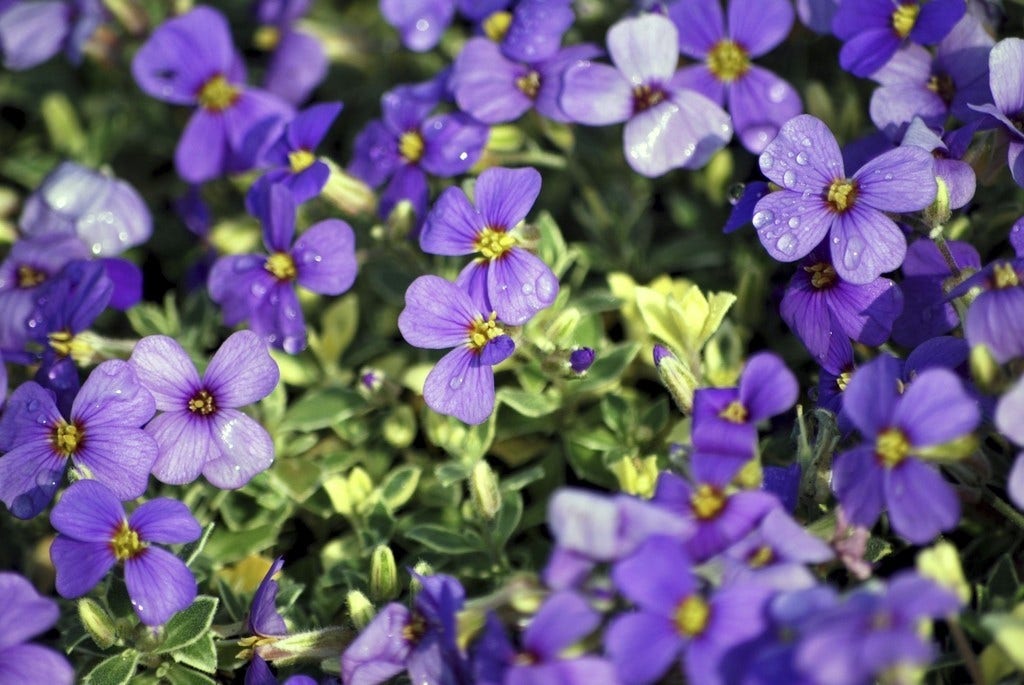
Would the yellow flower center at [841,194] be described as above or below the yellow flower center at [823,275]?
above

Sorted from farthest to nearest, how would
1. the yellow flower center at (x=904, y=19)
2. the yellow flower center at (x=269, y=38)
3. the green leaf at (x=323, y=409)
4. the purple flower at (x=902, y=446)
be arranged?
the yellow flower center at (x=269, y=38), the green leaf at (x=323, y=409), the yellow flower center at (x=904, y=19), the purple flower at (x=902, y=446)

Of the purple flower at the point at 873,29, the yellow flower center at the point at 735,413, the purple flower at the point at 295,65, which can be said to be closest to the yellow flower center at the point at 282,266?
the purple flower at the point at 295,65

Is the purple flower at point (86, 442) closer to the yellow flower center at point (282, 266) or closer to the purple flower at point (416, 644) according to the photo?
the yellow flower center at point (282, 266)

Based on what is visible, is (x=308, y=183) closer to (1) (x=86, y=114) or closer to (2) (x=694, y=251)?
(2) (x=694, y=251)

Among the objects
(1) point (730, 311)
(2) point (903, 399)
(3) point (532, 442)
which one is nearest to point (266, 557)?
(3) point (532, 442)

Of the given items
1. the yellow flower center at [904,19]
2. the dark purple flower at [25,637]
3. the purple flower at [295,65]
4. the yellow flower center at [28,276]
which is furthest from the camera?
the purple flower at [295,65]

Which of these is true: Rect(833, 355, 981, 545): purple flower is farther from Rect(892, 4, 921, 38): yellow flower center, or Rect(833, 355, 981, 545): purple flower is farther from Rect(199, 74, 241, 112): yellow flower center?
Rect(199, 74, 241, 112): yellow flower center

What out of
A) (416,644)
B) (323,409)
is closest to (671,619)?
(416,644)
